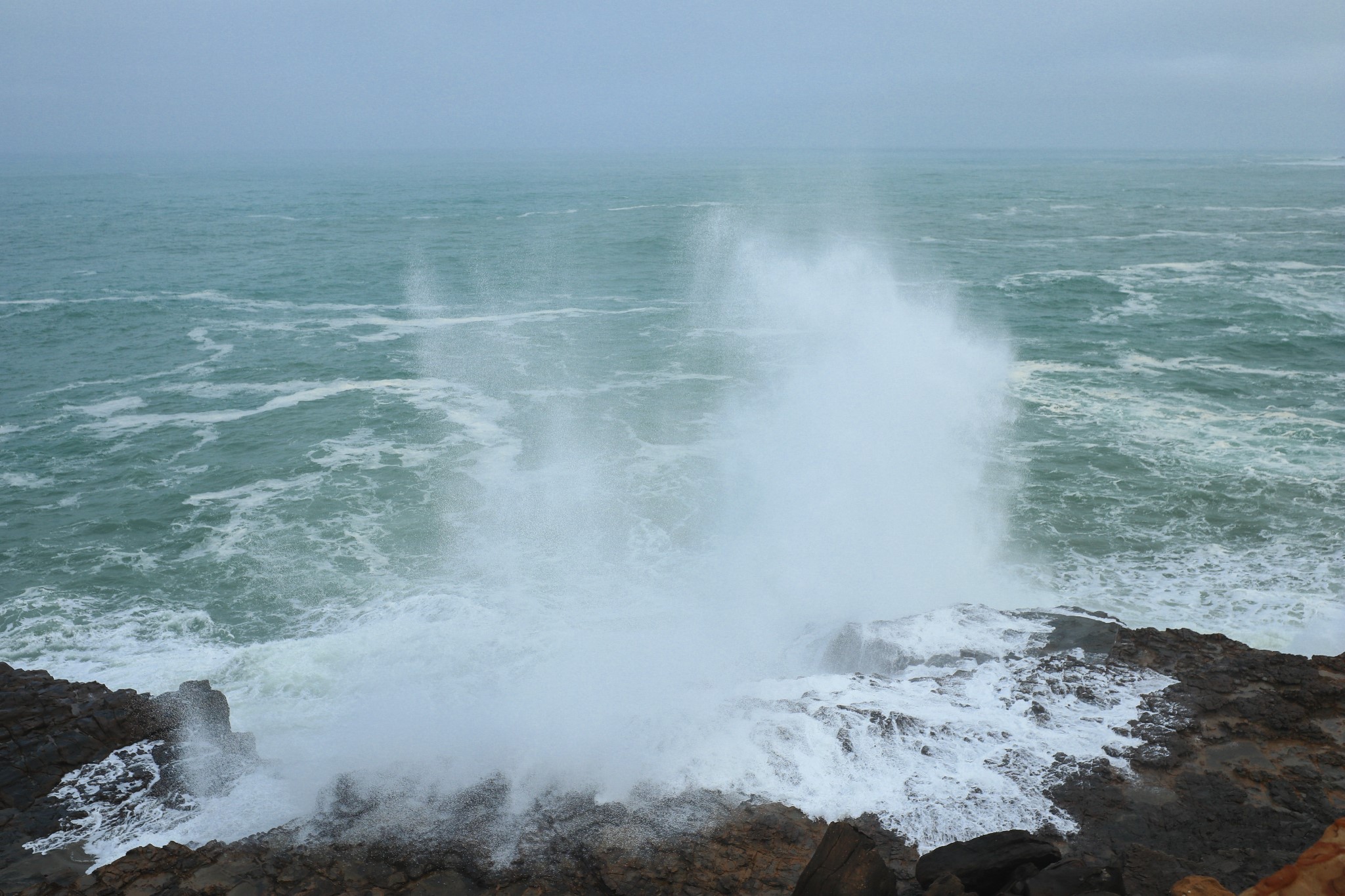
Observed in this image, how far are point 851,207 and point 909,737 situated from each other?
66327mm

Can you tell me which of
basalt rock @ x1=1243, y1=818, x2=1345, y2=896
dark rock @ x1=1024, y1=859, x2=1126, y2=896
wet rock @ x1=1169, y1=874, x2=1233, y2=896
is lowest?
wet rock @ x1=1169, y1=874, x2=1233, y2=896

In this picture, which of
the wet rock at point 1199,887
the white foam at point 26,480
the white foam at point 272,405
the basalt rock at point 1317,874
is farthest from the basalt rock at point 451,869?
the white foam at point 272,405

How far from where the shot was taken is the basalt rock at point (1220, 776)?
740cm

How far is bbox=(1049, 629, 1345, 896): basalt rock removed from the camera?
24.3 feet

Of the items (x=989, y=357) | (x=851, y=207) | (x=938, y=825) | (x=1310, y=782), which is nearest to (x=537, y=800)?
(x=938, y=825)

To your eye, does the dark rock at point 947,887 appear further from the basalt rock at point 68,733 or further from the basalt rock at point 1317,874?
the basalt rock at point 68,733

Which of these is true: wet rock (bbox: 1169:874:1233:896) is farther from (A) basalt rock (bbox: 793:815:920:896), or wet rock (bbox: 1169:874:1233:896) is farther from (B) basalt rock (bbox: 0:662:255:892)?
(B) basalt rock (bbox: 0:662:255:892)

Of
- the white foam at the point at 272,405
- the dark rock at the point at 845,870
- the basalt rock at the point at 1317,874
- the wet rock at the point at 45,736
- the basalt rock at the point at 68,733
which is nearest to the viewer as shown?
the basalt rock at the point at 1317,874

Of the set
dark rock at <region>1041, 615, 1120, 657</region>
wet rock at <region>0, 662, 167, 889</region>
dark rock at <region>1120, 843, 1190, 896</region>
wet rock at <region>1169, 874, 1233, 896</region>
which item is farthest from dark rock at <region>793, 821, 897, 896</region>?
wet rock at <region>0, 662, 167, 889</region>

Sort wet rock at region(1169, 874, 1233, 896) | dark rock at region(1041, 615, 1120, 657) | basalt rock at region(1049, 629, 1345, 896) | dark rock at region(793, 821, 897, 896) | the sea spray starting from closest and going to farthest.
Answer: wet rock at region(1169, 874, 1233, 896)
dark rock at region(793, 821, 897, 896)
basalt rock at region(1049, 629, 1345, 896)
the sea spray
dark rock at region(1041, 615, 1120, 657)

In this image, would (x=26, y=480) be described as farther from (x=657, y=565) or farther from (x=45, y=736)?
(x=657, y=565)

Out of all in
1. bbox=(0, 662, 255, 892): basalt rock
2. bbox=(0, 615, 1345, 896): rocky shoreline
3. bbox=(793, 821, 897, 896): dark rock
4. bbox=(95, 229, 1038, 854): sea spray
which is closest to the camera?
bbox=(793, 821, 897, 896): dark rock

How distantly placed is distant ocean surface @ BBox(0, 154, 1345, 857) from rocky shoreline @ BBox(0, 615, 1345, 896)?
52 centimetres

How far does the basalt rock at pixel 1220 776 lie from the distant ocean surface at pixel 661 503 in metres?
0.53
